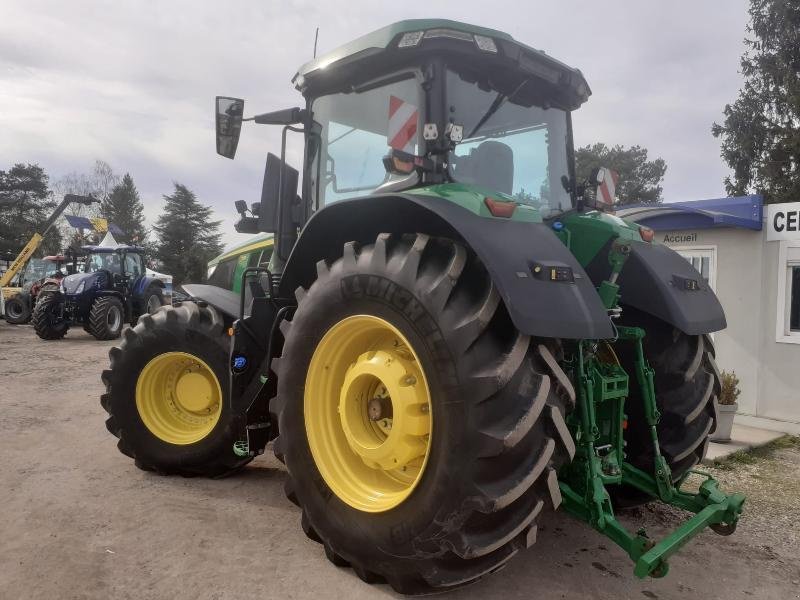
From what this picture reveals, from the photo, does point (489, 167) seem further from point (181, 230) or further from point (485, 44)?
point (181, 230)

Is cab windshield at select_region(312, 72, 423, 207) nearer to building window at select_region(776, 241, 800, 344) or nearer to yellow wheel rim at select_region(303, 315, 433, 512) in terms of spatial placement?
yellow wheel rim at select_region(303, 315, 433, 512)

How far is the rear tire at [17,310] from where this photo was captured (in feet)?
57.5

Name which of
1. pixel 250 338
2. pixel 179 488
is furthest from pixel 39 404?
pixel 250 338

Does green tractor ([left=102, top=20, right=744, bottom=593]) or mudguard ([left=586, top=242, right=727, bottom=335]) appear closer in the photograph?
green tractor ([left=102, top=20, right=744, bottom=593])

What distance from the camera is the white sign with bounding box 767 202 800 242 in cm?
657

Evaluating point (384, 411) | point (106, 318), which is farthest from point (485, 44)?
point (106, 318)

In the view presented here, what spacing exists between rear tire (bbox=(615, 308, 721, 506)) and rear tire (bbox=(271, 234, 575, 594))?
1.03 m

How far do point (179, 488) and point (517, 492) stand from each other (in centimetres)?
241

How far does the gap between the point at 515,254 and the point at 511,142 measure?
3.97 feet

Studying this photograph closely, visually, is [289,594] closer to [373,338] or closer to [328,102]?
[373,338]

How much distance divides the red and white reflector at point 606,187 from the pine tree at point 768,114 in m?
19.9

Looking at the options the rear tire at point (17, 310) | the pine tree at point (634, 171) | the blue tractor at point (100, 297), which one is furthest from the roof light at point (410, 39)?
the pine tree at point (634, 171)

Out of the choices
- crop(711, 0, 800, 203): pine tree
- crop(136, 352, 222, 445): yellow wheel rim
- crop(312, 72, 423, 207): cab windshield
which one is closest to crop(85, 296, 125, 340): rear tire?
crop(136, 352, 222, 445): yellow wheel rim

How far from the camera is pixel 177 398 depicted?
4.12 metres
